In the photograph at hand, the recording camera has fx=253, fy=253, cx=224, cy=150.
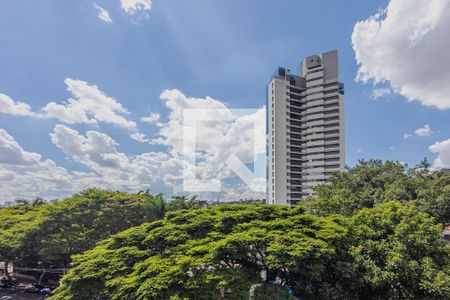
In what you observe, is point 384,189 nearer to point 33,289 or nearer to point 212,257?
Result: point 212,257

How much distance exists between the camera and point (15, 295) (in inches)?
672

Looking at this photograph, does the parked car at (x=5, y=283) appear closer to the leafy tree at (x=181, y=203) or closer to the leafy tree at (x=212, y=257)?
the leafy tree at (x=181, y=203)

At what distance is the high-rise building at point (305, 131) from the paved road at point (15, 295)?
1442 inches

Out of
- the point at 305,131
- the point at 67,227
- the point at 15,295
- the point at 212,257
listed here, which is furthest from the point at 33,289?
the point at 305,131

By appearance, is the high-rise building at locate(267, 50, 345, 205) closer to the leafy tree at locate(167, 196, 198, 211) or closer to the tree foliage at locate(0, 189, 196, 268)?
the leafy tree at locate(167, 196, 198, 211)

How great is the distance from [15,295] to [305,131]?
4605cm

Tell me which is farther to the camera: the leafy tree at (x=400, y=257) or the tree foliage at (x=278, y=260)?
the leafy tree at (x=400, y=257)

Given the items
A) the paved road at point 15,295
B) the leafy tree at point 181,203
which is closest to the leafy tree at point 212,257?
the paved road at point 15,295

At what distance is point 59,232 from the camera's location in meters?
17.2

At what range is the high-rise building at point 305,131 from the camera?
46.9 meters

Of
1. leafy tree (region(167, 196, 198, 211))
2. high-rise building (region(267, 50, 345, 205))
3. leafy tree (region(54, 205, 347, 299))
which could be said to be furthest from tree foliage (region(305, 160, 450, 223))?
high-rise building (region(267, 50, 345, 205))

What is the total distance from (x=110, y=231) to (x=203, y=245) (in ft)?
41.3

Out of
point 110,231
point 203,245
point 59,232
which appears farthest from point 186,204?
point 203,245

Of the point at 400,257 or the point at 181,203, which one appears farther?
the point at 181,203
